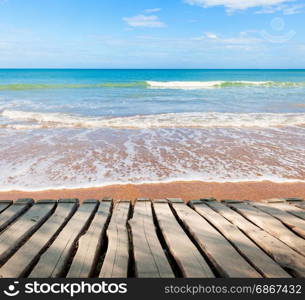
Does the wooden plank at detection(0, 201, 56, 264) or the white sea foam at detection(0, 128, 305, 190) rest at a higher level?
the wooden plank at detection(0, 201, 56, 264)

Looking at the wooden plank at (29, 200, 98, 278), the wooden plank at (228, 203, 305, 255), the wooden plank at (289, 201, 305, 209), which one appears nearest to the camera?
the wooden plank at (29, 200, 98, 278)

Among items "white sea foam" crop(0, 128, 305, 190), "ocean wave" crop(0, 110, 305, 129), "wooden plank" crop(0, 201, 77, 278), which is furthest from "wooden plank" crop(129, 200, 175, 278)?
"ocean wave" crop(0, 110, 305, 129)

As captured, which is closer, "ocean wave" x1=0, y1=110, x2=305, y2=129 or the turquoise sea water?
the turquoise sea water

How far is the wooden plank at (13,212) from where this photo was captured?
2929 mm

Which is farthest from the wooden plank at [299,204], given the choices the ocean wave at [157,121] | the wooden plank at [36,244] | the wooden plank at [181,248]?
the ocean wave at [157,121]

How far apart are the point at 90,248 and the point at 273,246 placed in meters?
1.63

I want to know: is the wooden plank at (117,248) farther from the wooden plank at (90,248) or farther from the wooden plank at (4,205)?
the wooden plank at (4,205)

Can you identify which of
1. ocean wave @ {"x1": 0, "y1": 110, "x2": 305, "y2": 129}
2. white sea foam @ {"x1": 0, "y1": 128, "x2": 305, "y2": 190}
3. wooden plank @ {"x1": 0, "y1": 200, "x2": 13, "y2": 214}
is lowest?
white sea foam @ {"x1": 0, "y1": 128, "x2": 305, "y2": 190}

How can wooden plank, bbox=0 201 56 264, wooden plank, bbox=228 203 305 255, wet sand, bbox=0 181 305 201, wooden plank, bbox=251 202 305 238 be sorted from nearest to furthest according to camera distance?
wooden plank, bbox=0 201 56 264, wooden plank, bbox=228 203 305 255, wooden plank, bbox=251 202 305 238, wet sand, bbox=0 181 305 201

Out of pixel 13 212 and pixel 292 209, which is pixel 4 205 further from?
pixel 292 209

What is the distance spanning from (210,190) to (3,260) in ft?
13.3

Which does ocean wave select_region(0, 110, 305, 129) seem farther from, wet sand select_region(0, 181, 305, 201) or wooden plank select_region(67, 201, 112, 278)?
wooden plank select_region(67, 201, 112, 278)

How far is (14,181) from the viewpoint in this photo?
19.1 feet

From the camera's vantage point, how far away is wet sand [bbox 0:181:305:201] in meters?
5.18
